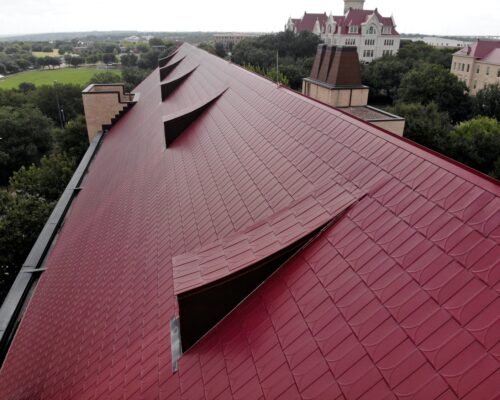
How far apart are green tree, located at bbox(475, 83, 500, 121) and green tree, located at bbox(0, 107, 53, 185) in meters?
45.0

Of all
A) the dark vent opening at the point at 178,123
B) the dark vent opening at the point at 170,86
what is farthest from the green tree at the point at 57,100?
the dark vent opening at the point at 178,123

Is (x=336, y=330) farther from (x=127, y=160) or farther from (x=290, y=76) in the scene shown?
(x=290, y=76)

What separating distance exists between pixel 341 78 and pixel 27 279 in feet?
67.3

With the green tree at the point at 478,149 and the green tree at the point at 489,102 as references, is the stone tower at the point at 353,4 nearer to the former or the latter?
the green tree at the point at 489,102

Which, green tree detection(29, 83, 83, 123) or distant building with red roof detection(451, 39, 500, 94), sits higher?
distant building with red roof detection(451, 39, 500, 94)

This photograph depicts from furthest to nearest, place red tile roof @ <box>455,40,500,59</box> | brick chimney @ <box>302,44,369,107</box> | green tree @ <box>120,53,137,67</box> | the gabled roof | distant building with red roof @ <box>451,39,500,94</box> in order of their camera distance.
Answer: green tree @ <box>120,53,137,67</box> → the gabled roof → red tile roof @ <box>455,40,500,59</box> → distant building with red roof @ <box>451,39,500,94</box> → brick chimney @ <box>302,44,369,107</box>

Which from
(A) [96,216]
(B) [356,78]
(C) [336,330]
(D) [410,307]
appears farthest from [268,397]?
(B) [356,78]

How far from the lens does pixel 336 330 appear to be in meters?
4.66

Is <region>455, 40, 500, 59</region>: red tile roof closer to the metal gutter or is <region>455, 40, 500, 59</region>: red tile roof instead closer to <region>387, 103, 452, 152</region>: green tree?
<region>387, 103, 452, 152</region>: green tree

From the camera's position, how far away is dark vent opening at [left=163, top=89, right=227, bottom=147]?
13843 millimetres

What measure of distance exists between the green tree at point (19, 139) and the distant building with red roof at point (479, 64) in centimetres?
5209

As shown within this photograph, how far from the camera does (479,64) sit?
5666 cm

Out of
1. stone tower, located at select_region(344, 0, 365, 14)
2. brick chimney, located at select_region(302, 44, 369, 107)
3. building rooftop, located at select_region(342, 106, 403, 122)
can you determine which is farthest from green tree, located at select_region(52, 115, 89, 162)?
stone tower, located at select_region(344, 0, 365, 14)

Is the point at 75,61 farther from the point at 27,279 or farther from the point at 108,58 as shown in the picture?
the point at 27,279
